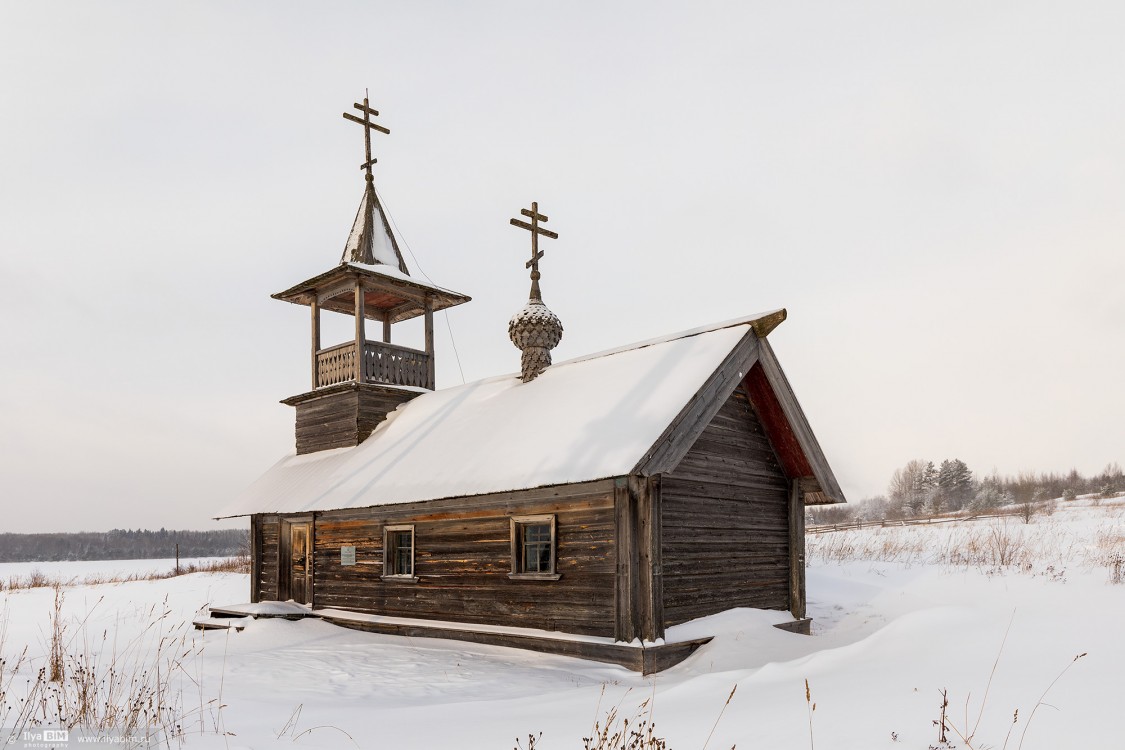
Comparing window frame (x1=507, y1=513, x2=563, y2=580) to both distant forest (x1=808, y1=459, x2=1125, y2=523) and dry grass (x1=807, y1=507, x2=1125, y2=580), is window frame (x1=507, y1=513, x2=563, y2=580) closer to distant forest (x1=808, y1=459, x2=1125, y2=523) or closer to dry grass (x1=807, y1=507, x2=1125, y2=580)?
dry grass (x1=807, y1=507, x2=1125, y2=580)

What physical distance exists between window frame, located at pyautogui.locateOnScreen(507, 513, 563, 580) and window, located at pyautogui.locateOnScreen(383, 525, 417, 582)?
3.02 m

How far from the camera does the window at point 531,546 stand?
42.9 feet

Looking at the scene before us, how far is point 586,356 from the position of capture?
16.5 metres

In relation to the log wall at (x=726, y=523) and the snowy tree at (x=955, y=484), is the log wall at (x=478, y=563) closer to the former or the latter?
the log wall at (x=726, y=523)

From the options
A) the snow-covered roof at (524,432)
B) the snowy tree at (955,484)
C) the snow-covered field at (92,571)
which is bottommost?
the snow-covered field at (92,571)

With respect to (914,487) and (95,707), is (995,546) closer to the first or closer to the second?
(95,707)

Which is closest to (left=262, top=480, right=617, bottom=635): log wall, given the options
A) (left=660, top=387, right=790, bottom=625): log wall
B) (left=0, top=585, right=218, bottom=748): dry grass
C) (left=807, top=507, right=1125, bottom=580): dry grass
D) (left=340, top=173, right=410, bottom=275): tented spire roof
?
(left=660, top=387, right=790, bottom=625): log wall

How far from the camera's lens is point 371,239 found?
21.4 meters

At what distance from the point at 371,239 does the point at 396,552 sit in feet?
29.1

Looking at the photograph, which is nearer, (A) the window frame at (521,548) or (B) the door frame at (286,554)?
(A) the window frame at (521,548)

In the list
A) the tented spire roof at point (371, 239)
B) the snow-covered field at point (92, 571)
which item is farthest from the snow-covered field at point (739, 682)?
the snow-covered field at point (92, 571)

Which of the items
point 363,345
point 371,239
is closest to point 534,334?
point 363,345

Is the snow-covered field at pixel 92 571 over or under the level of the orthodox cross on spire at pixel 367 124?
under

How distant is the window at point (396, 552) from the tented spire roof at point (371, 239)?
767 cm
